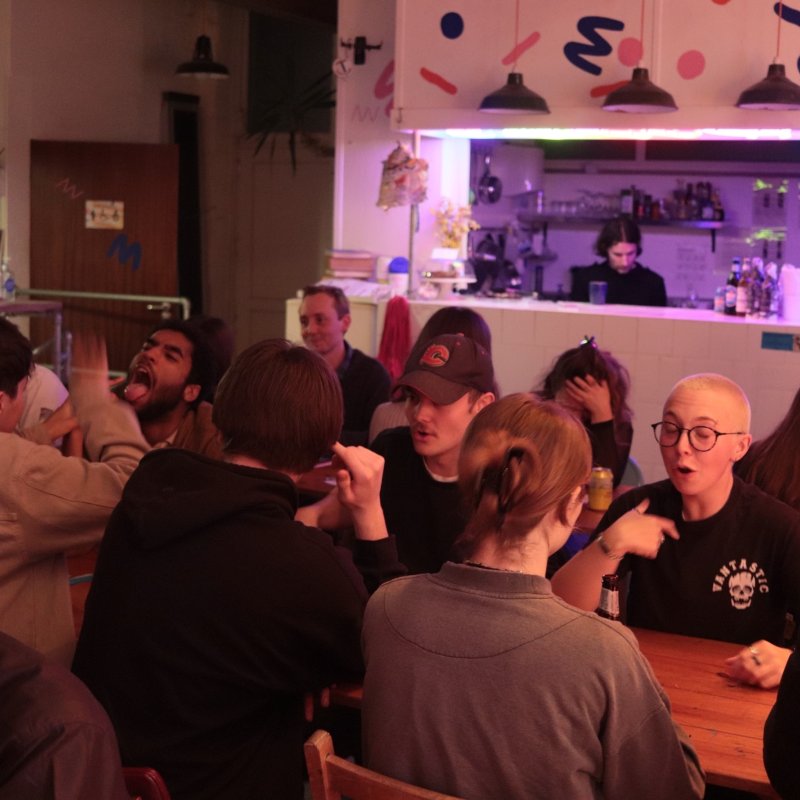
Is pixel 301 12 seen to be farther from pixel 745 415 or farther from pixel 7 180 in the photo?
A: pixel 745 415

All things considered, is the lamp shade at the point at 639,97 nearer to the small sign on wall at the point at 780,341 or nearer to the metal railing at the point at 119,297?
the small sign on wall at the point at 780,341

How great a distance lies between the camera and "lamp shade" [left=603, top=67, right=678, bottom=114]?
5.64 meters

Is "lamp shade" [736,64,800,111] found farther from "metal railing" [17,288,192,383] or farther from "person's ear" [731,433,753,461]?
"metal railing" [17,288,192,383]

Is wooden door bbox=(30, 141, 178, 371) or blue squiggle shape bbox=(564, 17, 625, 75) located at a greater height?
blue squiggle shape bbox=(564, 17, 625, 75)

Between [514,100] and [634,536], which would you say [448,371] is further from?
[514,100]

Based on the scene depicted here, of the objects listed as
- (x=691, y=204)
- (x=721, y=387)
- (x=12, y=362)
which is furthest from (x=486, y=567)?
(x=691, y=204)

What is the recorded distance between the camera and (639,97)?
18.5 feet

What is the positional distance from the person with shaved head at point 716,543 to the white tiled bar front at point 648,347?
10.1 feet

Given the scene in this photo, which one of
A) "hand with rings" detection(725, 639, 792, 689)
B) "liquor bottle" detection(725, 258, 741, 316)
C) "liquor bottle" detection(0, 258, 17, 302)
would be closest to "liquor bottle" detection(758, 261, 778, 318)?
"liquor bottle" detection(725, 258, 741, 316)

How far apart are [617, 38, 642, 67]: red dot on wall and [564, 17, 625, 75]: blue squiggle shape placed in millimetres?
64

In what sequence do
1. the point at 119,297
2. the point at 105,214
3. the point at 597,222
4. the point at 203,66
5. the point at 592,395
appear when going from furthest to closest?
1. the point at 597,222
2. the point at 203,66
3. the point at 105,214
4. the point at 119,297
5. the point at 592,395

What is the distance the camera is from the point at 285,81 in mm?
9969

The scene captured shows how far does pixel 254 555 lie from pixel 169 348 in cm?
153

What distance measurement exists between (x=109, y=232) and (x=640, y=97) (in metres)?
4.43
